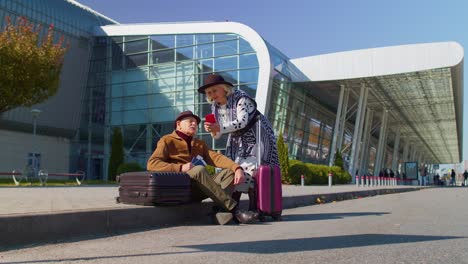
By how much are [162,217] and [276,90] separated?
23.4 m

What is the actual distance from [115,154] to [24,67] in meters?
12.9

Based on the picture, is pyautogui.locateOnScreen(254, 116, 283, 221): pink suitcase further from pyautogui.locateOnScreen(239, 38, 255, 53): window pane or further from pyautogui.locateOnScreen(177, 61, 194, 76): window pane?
pyautogui.locateOnScreen(177, 61, 194, 76): window pane

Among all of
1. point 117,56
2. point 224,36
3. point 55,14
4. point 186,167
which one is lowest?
point 186,167

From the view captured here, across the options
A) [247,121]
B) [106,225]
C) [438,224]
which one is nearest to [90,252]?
[106,225]

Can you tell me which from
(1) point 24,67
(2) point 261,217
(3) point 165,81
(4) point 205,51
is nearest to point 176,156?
(2) point 261,217

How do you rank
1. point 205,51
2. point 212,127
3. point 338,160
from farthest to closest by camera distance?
point 338,160 → point 205,51 → point 212,127

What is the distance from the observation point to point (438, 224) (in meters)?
6.10

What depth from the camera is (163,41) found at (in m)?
29.2

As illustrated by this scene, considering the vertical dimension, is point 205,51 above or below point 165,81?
above

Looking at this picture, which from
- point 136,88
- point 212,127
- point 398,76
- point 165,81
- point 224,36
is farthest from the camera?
point 136,88

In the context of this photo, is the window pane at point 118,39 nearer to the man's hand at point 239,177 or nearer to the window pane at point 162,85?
the window pane at point 162,85

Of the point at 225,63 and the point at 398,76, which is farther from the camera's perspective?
the point at 398,76

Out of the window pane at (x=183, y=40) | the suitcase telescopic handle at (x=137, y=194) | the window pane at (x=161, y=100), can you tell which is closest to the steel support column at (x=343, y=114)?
the window pane at (x=183, y=40)

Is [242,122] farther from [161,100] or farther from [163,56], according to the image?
[161,100]
